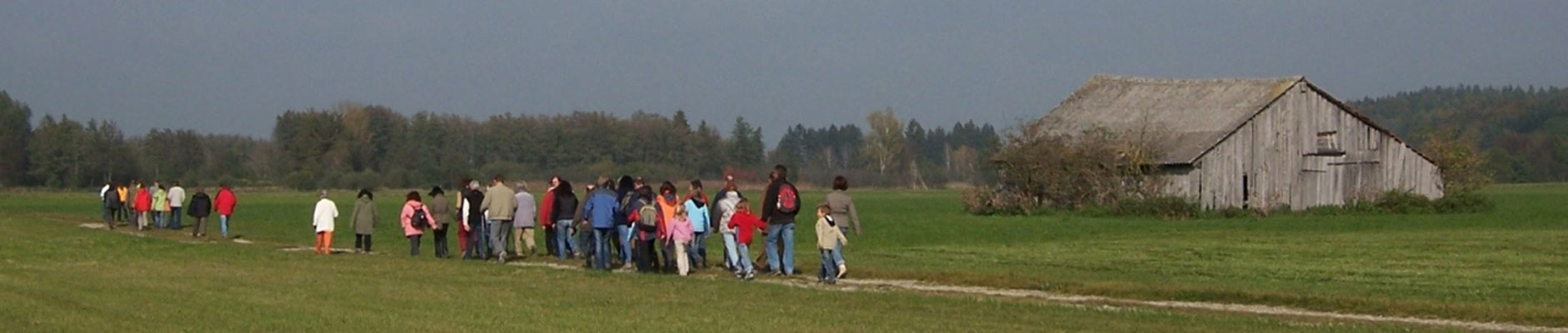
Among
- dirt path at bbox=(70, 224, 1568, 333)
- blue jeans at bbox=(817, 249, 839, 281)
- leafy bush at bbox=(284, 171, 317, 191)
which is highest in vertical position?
leafy bush at bbox=(284, 171, 317, 191)

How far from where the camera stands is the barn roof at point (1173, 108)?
198 feet

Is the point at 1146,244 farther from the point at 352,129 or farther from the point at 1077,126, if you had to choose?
the point at 352,129

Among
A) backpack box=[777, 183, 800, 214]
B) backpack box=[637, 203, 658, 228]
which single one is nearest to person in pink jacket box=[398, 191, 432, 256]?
backpack box=[637, 203, 658, 228]

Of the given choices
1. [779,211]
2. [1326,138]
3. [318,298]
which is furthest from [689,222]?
[1326,138]

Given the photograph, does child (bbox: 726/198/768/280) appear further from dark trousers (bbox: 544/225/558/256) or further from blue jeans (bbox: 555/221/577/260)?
dark trousers (bbox: 544/225/558/256)

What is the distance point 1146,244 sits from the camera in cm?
3469

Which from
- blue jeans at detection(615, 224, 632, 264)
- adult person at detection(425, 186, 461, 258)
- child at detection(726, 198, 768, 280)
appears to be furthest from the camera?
adult person at detection(425, 186, 461, 258)

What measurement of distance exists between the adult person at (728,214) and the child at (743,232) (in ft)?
0.11

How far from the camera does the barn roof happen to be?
60312mm

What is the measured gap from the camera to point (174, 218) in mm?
48781

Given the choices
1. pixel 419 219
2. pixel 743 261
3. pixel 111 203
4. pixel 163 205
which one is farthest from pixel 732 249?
pixel 111 203

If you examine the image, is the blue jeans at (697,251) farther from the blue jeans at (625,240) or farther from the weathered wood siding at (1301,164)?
the weathered wood siding at (1301,164)

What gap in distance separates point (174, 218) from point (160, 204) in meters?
1.68

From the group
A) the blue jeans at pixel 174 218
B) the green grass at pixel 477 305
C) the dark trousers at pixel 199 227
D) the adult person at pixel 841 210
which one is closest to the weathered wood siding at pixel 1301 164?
the dark trousers at pixel 199 227
